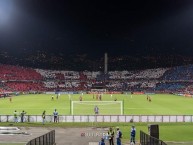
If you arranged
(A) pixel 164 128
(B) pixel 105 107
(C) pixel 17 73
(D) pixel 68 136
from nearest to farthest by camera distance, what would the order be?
1. (D) pixel 68 136
2. (A) pixel 164 128
3. (B) pixel 105 107
4. (C) pixel 17 73

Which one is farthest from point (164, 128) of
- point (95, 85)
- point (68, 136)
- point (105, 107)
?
point (95, 85)

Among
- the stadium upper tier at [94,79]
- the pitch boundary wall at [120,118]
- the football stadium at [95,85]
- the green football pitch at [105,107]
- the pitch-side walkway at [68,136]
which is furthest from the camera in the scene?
the stadium upper tier at [94,79]

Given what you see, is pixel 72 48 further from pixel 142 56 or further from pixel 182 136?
pixel 182 136

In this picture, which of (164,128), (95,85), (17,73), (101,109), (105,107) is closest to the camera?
(164,128)

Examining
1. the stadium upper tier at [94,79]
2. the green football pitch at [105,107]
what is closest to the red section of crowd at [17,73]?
the stadium upper tier at [94,79]

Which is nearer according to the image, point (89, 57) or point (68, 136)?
point (68, 136)

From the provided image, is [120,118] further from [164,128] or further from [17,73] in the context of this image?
[17,73]

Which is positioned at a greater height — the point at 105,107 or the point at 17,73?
the point at 17,73

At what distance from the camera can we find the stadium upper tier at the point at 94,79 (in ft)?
391

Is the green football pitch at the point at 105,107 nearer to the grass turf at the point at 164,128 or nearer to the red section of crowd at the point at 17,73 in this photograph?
the grass turf at the point at 164,128

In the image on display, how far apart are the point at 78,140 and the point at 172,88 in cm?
9115

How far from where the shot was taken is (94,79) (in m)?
143

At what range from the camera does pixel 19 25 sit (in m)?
114

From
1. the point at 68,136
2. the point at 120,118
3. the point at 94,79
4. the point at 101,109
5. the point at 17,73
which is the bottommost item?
the point at 68,136
